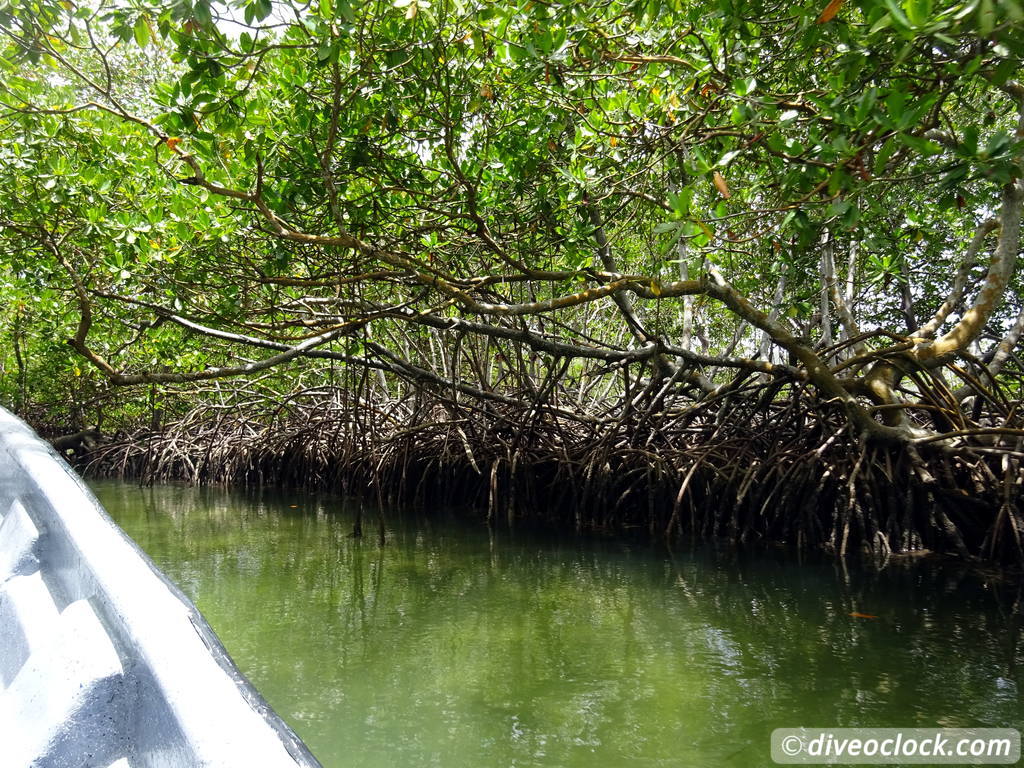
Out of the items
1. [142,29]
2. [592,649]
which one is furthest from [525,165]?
[592,649]

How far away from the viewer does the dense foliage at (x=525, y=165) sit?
2207 millimetres

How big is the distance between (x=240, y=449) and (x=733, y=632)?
24.3 feet

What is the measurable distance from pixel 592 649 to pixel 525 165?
2.33 meters

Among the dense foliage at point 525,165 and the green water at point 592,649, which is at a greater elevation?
the dense foliage at point 525,165

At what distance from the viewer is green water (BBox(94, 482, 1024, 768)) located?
1.88 metres

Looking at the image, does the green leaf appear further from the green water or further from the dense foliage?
the green water

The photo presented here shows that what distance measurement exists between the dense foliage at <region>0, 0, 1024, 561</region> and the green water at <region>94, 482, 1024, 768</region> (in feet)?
3.43

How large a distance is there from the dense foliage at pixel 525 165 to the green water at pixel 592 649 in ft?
3.43

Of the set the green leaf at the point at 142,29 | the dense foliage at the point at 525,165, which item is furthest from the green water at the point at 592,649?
the green leaf at the point at 142,29

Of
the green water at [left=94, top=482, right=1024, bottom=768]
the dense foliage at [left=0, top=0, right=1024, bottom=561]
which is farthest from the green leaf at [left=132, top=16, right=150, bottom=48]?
the green water at [left=94, top=482, right=1024, bottom=768]

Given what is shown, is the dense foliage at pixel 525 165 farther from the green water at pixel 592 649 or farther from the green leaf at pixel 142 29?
the green water at pixel 592 649

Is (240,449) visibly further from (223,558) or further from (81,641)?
(81,641)

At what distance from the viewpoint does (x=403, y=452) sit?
6.47 meters

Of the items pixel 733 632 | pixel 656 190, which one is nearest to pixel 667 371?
pixel 656 190
